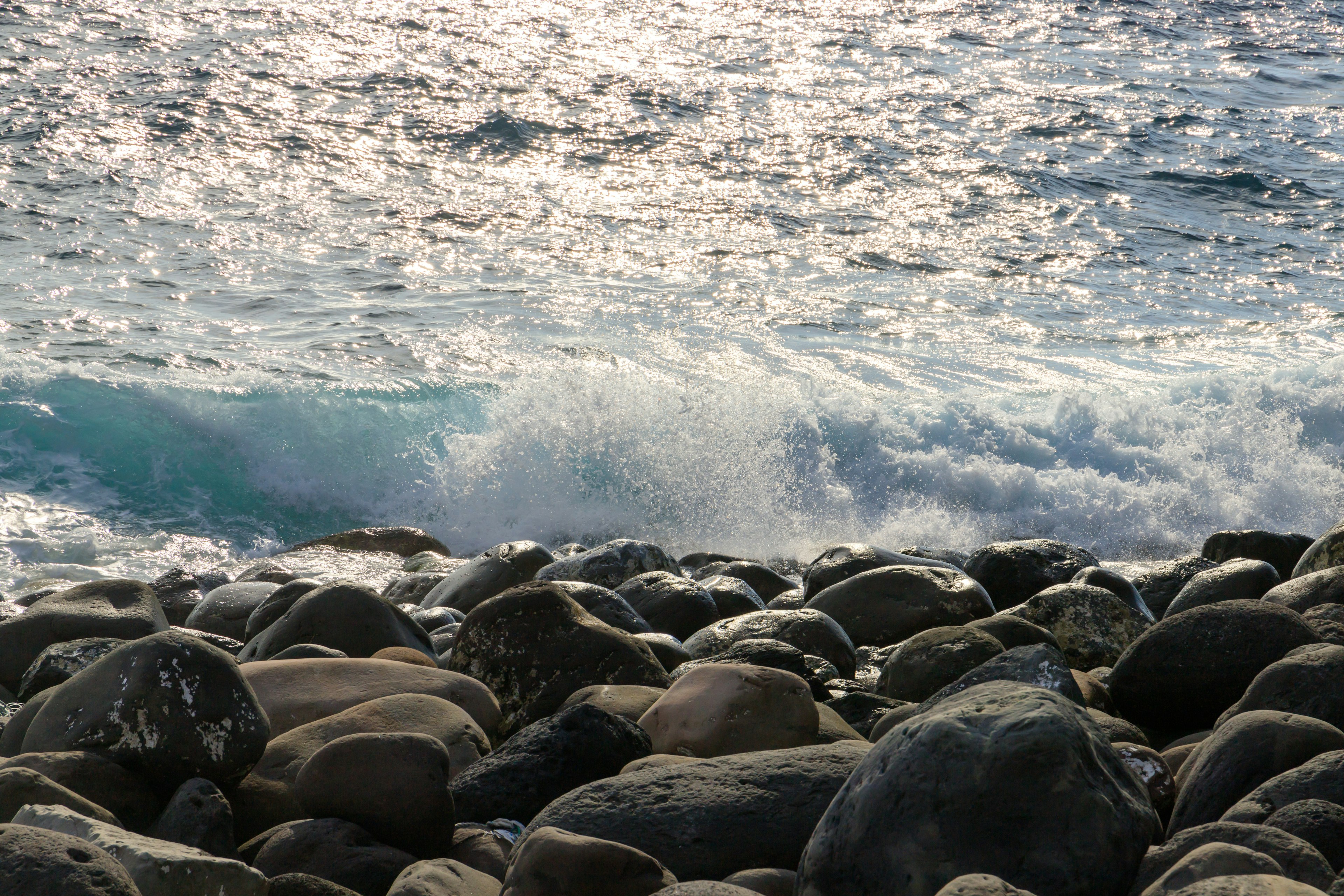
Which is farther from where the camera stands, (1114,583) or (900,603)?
(1114,583)

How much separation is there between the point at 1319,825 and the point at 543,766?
5.27 ft

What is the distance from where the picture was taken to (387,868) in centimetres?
223

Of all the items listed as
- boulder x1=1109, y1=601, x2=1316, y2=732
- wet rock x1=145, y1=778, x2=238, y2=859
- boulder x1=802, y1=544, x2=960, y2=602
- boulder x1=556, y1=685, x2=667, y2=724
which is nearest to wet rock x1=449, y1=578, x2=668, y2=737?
boulder x1=556, y1=685, x2=667, y2=724

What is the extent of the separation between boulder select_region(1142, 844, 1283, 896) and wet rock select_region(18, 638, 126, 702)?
10.2 feet

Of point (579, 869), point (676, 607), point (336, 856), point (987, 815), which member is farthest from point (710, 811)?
point (676, 607)

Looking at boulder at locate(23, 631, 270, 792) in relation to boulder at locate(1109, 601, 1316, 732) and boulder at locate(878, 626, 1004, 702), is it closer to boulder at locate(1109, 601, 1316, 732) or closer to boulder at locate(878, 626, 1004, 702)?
boulder at locate(878, 626, 1004, 702)

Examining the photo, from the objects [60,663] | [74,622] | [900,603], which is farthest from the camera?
[900,603]

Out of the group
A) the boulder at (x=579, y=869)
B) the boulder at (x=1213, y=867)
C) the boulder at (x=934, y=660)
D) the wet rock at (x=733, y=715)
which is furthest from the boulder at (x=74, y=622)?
the boulder at (x=1213, y=867)

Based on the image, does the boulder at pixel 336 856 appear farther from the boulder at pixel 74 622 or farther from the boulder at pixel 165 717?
the boulder at pixel 74 622

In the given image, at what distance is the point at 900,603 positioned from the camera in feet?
14.9

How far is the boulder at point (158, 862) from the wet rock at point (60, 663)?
1590 millimetres

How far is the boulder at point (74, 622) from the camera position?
13.2 ft

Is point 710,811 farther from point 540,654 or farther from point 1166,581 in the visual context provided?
point 1166,581

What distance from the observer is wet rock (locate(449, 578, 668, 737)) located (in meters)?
3.41
